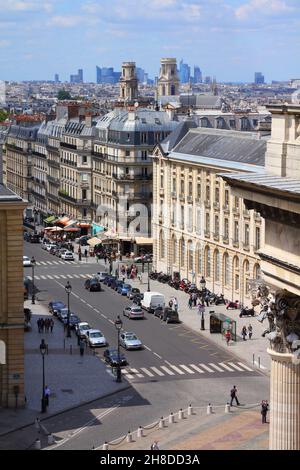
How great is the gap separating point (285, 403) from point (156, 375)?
130ft

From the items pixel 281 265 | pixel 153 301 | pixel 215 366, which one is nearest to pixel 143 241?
pixel 153 301

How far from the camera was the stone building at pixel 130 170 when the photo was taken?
120 m

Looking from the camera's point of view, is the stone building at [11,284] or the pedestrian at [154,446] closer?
the pedestrian at [154,446]

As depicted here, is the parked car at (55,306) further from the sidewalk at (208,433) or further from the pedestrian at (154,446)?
the pedestrian at (154,446)

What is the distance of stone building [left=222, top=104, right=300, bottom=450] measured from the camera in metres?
25.1

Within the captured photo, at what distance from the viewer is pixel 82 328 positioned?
252 ft

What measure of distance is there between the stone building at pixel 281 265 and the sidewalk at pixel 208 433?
2286 centimetres

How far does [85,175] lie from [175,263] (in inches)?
1406

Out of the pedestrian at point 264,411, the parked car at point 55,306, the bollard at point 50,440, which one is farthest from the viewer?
the parked car at point 55,306

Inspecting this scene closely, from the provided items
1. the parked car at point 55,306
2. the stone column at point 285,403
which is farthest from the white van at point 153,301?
the stone column at point 285,403

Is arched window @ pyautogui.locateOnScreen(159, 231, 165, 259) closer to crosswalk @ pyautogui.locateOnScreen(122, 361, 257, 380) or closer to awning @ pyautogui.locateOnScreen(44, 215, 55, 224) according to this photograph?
crosswalk @ pyautogui.locateOnScreen(122, 361, 257, 380)

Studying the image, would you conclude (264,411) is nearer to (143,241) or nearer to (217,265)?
(217,265)

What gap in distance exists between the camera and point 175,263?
342 ft
